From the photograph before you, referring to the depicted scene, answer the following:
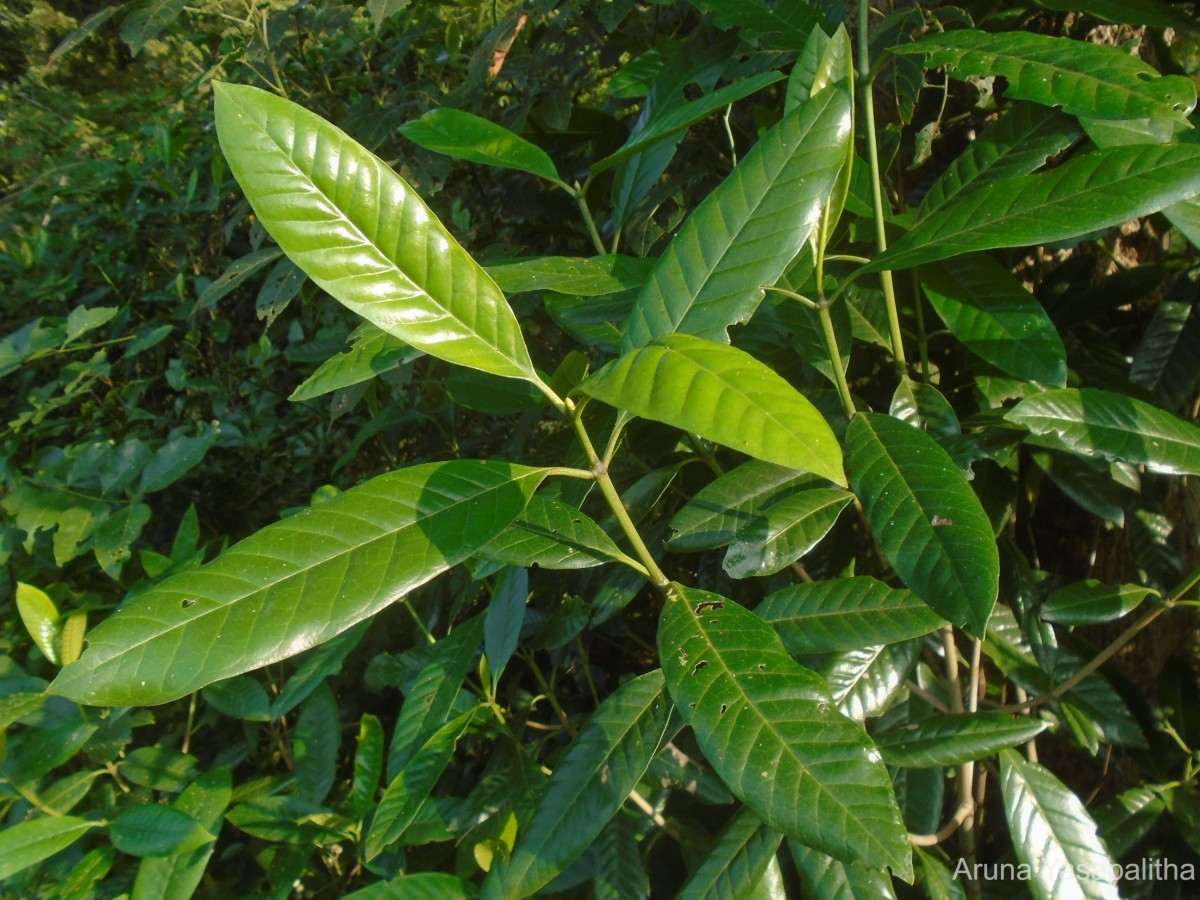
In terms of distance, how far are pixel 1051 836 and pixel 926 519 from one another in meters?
0.48

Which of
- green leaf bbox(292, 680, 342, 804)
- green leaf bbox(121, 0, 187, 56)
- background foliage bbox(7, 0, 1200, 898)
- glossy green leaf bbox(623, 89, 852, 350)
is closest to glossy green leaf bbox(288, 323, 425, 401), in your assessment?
background foliage bbox(7, 0, 1200, 898)

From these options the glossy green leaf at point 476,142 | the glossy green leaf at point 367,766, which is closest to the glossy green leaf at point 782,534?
the glossy green leaf at point 476,142

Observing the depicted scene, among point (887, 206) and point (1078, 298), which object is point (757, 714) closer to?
point (887, 206)

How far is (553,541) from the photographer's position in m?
0.69

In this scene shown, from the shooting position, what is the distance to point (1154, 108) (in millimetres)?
647

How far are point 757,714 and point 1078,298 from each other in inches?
32.2

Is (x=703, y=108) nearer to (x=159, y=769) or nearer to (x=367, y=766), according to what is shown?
(x=367, y=766)

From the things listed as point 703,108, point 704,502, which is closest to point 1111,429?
point 704,502

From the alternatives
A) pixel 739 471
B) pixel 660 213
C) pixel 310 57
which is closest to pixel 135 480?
pixel 310 57

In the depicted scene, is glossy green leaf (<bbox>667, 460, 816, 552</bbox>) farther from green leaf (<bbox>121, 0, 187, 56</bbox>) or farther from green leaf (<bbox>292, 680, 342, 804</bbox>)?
green leaf (<bbox>121, 0, 187, 56</bbox>)

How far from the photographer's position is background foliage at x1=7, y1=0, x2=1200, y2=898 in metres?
0.54

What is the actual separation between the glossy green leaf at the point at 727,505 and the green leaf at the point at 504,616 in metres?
0.26

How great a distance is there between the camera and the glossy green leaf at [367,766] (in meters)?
1.15

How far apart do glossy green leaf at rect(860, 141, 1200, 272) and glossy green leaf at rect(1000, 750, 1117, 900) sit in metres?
0.59
